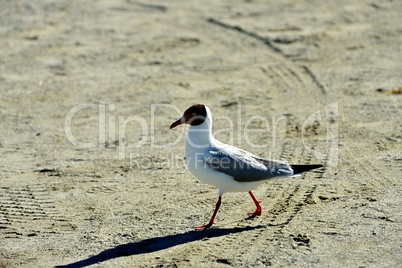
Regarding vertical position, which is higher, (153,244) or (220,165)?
(220,165)

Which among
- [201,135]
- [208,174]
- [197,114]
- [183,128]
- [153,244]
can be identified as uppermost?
[197,114]

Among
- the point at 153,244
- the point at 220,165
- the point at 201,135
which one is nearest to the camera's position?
the point at 153,244

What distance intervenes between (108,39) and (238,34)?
6.91 ft

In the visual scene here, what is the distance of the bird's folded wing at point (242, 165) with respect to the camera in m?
7.41

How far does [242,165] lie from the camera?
24.5 feet

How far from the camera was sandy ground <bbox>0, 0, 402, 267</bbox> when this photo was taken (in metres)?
7.22

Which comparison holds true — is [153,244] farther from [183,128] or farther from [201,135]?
[183,128]

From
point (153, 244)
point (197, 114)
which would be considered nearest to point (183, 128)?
point (197, 114)

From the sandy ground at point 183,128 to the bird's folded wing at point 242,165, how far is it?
0.43 m

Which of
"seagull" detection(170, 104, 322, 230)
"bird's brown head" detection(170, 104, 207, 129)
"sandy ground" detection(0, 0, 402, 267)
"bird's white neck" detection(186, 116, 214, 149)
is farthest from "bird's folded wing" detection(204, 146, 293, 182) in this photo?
"sandy ground" detection(0, 0, 402, 267)

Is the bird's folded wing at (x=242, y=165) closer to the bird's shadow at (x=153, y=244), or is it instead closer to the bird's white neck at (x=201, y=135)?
the bird's white neck at (x=201, y=135)

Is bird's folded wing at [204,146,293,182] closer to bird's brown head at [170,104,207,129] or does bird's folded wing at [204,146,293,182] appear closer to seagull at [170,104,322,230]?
seagull at [170,104,322,230]

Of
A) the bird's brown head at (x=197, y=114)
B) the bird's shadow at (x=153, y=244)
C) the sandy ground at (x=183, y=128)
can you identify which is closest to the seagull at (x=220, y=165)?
the bird's brown head at (x=197, y=114)

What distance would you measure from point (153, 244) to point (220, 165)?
0.94 meters
